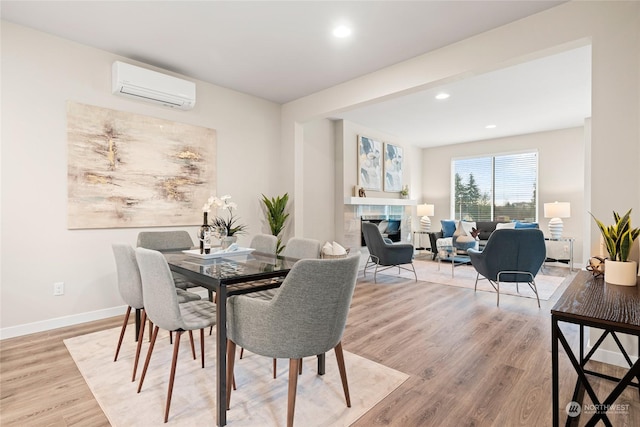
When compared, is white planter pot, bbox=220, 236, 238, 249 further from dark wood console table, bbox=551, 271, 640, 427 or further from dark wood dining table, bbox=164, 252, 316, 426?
dark wood console table, bbox=551, 271, 640, 427

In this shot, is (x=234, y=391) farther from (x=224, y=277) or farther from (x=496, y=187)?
(x=496, y=187)

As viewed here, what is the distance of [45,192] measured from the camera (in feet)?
9.45

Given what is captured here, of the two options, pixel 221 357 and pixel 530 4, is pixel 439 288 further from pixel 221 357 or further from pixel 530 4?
pixel 221 357

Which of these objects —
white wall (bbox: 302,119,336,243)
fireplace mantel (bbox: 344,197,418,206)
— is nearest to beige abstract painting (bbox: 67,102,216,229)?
white wall (bbox: 302,119,336,243)

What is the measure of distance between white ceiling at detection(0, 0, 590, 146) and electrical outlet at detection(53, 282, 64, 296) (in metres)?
2.26

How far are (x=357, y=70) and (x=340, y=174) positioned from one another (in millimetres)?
2294

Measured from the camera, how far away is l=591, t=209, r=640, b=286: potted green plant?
165 centimetres

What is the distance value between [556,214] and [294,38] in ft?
18.4

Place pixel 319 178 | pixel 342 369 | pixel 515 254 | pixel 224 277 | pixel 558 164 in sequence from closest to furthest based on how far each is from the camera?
pixel 224 277
pixel 342 369
pixel 515 254
pixel 319 178
pixel 558 164

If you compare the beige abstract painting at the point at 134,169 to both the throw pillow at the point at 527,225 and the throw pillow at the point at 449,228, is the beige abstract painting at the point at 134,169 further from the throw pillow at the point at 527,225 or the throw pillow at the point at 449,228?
the throw pillow at the point at 527,225

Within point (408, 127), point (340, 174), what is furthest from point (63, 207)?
point (408, 127)

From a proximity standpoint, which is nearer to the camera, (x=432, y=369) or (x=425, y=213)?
(x=432, y=369)

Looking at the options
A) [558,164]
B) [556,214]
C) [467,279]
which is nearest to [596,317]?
[467,279]

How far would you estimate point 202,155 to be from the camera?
3.92 metres
